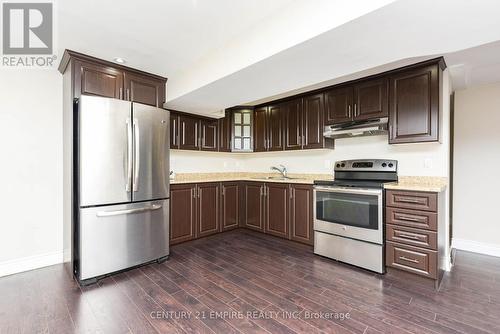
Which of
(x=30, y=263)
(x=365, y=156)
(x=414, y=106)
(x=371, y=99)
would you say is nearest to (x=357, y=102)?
(x=371, y=99)

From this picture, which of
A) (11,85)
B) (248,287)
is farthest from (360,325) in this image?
(11,85)

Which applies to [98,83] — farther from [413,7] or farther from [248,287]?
[413,7]

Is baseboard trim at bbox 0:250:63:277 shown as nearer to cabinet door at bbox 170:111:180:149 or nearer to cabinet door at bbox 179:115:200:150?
cabinet door at bbox 170:111:180:149

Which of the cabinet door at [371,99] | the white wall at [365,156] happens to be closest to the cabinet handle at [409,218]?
the white wall at [365,156]

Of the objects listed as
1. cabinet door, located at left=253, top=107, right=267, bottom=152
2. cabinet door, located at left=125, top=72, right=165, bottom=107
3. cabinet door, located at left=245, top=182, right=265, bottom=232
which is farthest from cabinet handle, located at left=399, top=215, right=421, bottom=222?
cabinet door, located at left=125, top=72, right=165, bottom=107

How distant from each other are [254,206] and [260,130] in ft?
4.48

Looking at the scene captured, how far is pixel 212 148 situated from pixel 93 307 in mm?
2757

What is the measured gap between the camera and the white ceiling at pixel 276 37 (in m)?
1.53

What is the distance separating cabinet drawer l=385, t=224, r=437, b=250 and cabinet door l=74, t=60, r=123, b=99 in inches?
134

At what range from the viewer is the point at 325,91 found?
339 cm

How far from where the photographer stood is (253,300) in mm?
2074

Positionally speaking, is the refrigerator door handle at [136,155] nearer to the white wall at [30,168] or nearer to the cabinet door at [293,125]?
the white wall at [30,168]

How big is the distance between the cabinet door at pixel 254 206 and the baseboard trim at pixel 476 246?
2793 millimetres

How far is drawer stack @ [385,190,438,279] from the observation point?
2.29 metres
